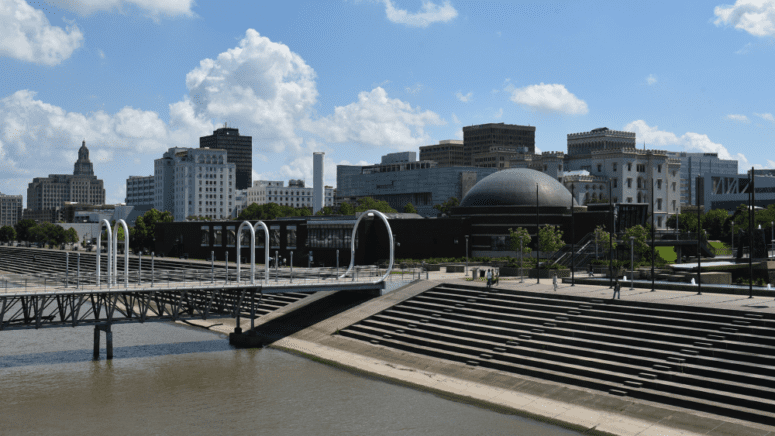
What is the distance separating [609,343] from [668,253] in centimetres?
4567

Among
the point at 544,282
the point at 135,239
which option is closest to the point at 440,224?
the point at 544,282

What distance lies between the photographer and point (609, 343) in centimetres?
3931

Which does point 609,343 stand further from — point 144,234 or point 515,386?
point 144,234

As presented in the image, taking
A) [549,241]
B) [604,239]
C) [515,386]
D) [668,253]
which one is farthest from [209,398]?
[668,253]

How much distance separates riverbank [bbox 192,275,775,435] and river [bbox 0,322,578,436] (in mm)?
1076

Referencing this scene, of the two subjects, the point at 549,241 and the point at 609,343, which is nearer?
the point at 609,343

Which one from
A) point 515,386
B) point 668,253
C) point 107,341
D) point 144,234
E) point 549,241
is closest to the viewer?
point 515,386

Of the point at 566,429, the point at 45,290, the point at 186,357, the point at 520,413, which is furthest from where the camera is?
the point at 186,357

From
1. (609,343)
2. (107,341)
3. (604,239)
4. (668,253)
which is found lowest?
(107,341)

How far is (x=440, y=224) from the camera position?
8644cm

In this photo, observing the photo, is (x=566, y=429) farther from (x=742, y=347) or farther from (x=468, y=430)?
(x=742, y=347)

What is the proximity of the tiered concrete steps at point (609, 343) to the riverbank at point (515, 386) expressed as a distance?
32.2 inches

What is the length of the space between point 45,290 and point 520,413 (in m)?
28.9

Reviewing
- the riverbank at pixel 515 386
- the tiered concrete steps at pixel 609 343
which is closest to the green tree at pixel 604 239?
the riverbank at pixel 515 386
